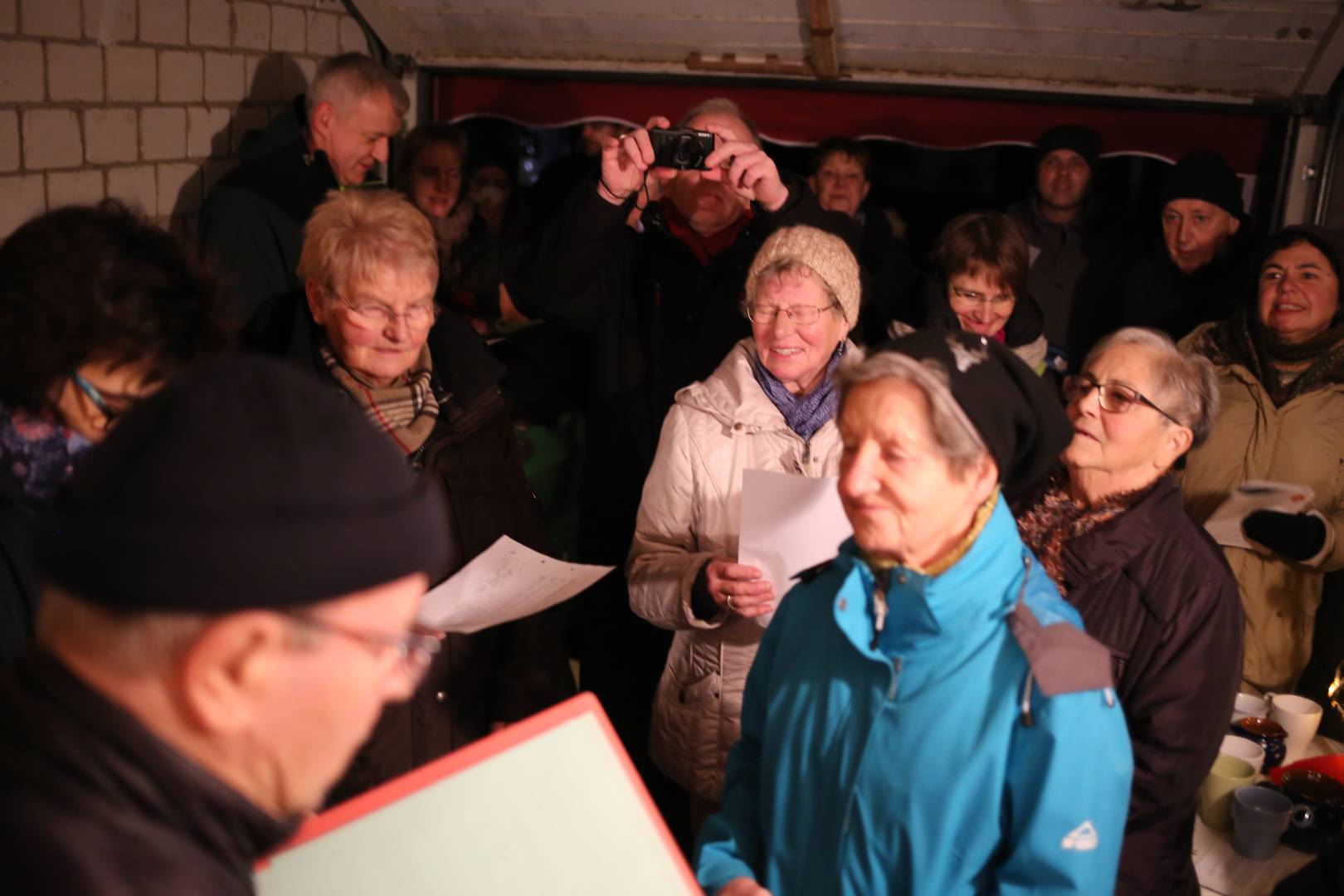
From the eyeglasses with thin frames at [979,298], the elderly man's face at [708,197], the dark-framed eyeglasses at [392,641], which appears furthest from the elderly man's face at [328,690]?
the eyeglasses with thin frames at [979,298]

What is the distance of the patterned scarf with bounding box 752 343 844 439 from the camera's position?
2172 millimetres

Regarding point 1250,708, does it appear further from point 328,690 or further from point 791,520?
point 328,690

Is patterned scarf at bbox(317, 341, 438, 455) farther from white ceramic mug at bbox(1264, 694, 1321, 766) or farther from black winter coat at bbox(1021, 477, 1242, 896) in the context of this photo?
white ceramic mug at bbox(1264, 694, 1321, 766)

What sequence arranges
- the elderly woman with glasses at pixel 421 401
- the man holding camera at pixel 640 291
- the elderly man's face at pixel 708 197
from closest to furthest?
the elderly woman with glasses at pixel 421 401, the man holding camera at pixel 640 291, the elderly man's face at pixel 708 197

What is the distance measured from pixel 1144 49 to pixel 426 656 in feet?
12.5

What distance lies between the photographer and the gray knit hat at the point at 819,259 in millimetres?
2201

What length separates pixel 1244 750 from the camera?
2.12m

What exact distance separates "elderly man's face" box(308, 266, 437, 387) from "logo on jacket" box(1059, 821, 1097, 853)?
4.19 ft

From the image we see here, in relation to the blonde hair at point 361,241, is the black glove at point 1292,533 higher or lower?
lower

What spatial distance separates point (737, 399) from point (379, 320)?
0.66 meters

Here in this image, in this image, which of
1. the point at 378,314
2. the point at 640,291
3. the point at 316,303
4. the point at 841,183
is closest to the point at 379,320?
the point at 378,314

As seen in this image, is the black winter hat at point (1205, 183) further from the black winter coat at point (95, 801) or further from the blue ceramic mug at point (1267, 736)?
the black winter coat at point (95, 801)

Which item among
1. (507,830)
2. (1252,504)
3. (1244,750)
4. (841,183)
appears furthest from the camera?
(841,183)

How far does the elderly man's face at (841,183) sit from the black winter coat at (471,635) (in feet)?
7.07
